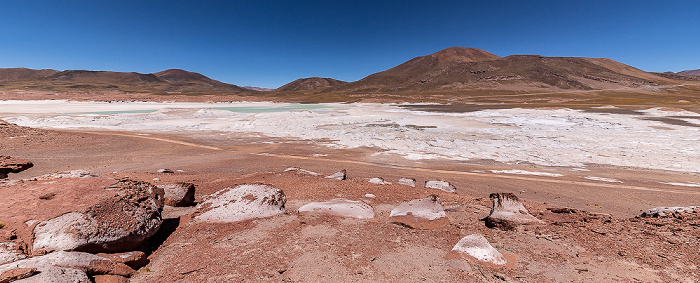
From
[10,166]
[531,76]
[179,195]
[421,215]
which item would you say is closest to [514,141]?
[421,215]

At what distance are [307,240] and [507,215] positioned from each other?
12.7 ft

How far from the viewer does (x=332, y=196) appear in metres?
7.75

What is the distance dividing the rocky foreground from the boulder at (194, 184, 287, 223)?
0.03 metres

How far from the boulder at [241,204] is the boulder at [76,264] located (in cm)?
207

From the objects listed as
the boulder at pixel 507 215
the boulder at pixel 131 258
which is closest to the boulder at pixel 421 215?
the boulder at pixel 507 215

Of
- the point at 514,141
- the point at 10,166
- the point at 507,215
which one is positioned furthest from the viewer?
the point at 514,141

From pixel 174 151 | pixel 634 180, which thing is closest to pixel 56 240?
pixel 174 151

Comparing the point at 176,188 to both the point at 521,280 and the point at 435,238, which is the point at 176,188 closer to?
the point at 435,238

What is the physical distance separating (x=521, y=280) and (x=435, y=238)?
4.73 feet

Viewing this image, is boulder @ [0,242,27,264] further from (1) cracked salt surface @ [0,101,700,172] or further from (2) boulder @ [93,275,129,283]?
(1) cracked salt surface @ [0,101,700,172]

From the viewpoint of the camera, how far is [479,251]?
14.0 ft

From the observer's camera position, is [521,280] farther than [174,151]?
No

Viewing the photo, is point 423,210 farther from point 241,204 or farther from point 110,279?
point 110,279

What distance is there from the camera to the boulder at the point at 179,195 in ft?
21.5
